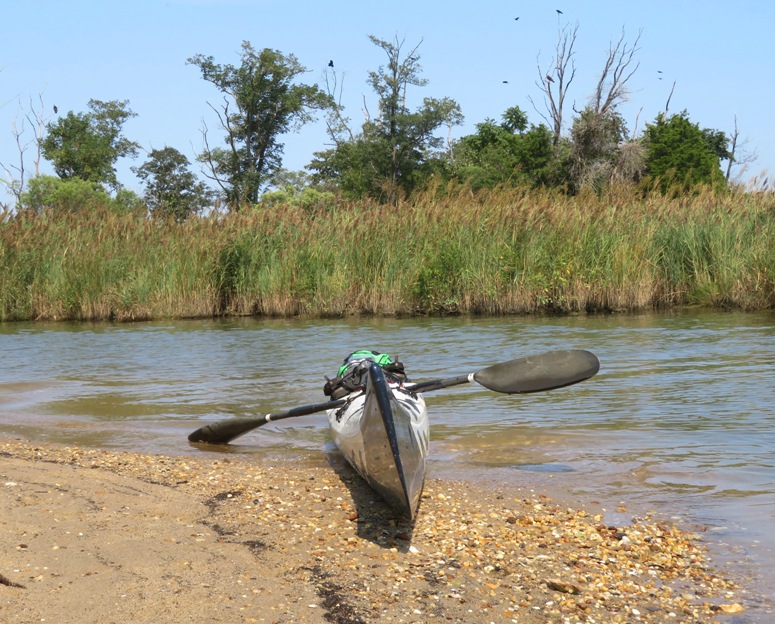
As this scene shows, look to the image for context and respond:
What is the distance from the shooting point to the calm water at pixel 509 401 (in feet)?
18.9

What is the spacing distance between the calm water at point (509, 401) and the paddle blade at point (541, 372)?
458 mm

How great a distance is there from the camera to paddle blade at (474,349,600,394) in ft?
22.5

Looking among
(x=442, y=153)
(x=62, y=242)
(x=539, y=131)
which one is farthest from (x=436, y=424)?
(x=442, y=153)

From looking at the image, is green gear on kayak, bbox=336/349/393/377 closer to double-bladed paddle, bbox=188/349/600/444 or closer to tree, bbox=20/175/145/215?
double-bladed paddle, bbox=188/349/600/444

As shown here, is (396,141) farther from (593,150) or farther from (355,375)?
(355,375)

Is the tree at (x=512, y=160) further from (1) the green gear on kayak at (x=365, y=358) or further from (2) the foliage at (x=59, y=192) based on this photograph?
(1) the green gear on kayak at (x=365, y=358)

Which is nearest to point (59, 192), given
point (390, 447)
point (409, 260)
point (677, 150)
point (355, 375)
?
point (677, 150)

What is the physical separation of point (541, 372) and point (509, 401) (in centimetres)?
203

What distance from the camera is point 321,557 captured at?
14.2 ft

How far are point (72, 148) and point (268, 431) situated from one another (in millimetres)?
44765

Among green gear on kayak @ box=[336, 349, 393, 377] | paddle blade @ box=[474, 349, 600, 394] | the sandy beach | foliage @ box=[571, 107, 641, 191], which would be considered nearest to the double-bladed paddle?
paddle blade @ box=[474, 349, 600, 394]

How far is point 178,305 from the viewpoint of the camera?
55.9 ft

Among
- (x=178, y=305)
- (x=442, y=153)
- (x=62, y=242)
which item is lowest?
(x=178, y=305)

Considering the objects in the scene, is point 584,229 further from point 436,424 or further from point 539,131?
point 539,131
